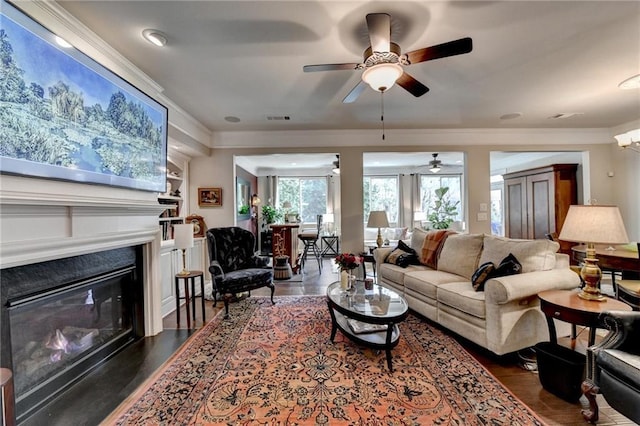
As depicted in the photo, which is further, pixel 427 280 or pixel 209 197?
pixel 209 197

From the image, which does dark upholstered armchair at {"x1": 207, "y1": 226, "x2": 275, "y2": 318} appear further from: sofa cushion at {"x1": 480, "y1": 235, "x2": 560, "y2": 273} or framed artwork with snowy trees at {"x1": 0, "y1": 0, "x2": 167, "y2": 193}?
sofa cushion at {"x1": 480, "y1": 235, "x2": 560, "y2": 273}

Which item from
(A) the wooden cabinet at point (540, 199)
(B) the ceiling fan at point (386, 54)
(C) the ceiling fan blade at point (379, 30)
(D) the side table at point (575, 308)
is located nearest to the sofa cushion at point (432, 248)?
(D) the side table at point (575, 308)

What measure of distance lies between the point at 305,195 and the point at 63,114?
6.57 meters

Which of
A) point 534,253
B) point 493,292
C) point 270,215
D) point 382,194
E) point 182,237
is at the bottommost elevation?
point 493,292

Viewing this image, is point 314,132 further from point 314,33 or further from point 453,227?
point 453,227

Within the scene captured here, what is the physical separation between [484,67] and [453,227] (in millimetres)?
5582

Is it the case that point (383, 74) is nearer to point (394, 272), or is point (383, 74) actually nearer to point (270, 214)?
point (394, 272)

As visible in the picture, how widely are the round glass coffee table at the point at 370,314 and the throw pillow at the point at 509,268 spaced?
91 centimetres

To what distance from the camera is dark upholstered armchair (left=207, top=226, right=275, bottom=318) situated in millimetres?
3217

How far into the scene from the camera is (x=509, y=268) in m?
2.39

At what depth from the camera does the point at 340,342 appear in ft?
8.29

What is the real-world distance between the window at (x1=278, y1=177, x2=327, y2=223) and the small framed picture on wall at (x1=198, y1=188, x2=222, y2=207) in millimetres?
3743

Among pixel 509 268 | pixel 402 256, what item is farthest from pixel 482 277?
pixel 402 256

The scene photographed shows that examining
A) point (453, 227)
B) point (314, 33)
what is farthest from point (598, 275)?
point (453, 227)
